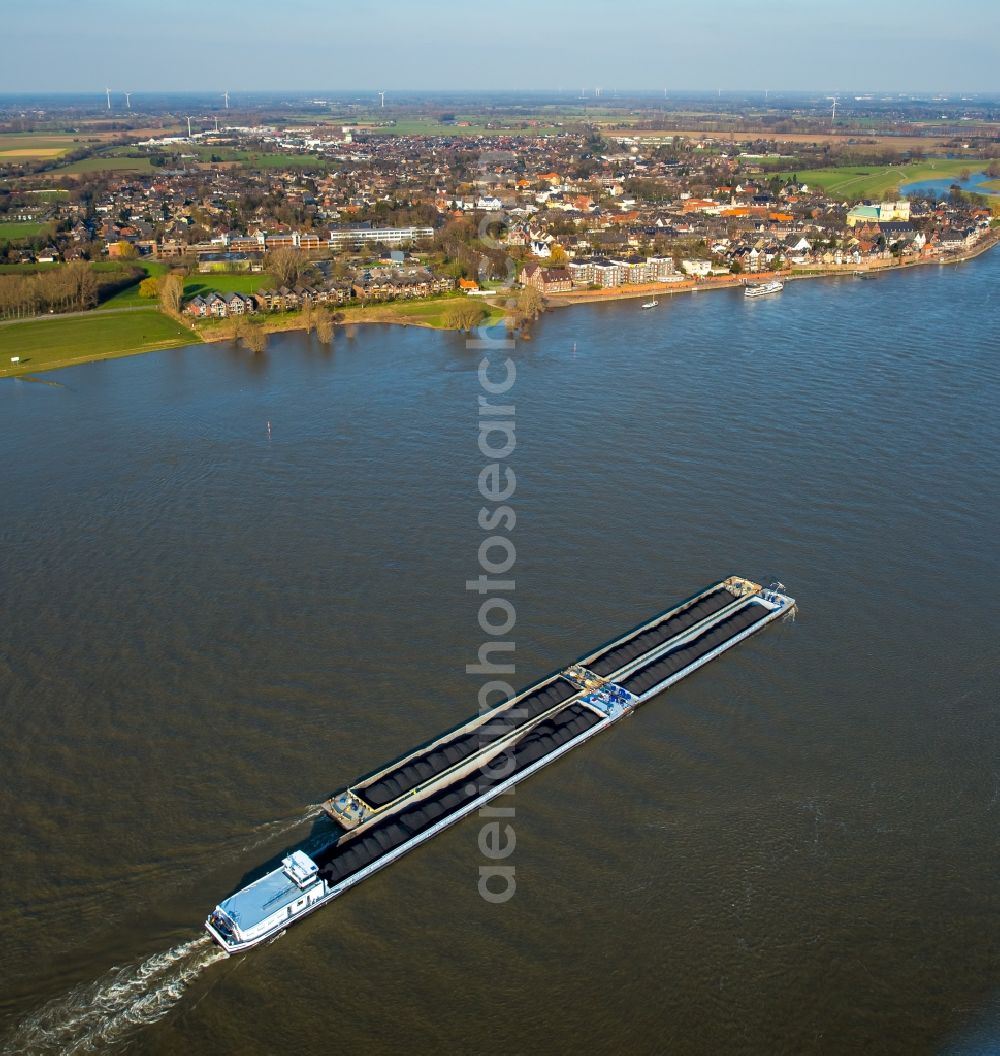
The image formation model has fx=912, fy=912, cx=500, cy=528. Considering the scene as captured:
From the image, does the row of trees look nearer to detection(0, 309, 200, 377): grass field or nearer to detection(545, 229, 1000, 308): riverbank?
detection(0, 309, 200, 377): grass field

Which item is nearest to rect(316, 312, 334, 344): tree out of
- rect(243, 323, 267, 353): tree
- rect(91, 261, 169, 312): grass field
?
rect(243, 323, 267, 353): tree

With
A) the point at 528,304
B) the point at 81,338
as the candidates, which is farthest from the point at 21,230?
the point at 528,304

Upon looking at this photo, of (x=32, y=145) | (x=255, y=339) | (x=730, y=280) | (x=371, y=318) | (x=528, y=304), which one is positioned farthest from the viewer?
(x=32, y=145)

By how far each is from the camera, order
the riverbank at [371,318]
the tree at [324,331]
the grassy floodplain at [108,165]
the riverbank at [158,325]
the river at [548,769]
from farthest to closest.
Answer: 1. the grassy floodplain at [108,165]
2. the riverbank at [371,318]
3. the tree at [324,331]
4. the riverbank at [158,325]
5. the river at [548,769]

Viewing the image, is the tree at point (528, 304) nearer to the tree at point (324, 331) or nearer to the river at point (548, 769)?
the tree at point (324, 331)

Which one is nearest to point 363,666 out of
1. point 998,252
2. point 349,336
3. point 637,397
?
point 637,397

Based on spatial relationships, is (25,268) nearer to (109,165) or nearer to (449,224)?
(449,224)

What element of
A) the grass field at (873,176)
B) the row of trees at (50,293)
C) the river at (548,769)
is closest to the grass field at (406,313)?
the row of trees at (50,293)
